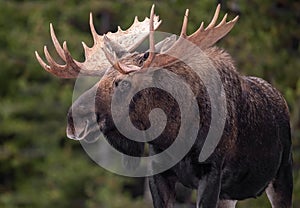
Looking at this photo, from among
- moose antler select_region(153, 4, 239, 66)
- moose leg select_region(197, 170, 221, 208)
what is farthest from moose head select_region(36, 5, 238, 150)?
moose leg select_region(197, 170, 221, 208)

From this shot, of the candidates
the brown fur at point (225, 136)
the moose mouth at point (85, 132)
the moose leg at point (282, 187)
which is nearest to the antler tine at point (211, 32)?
the brown fur at point (225, 136)

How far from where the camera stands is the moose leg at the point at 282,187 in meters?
4.62

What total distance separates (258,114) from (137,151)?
1.91 ft

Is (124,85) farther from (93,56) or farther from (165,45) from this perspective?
(93,56)

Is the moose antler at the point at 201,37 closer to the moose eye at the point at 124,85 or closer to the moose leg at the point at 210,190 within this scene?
the moose eye at the point at 124,85

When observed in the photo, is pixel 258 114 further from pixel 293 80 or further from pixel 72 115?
pixel 293 80

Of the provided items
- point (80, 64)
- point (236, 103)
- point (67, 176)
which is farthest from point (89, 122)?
point (67, 176)

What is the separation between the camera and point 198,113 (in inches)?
→ 166

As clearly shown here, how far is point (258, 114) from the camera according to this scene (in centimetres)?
445

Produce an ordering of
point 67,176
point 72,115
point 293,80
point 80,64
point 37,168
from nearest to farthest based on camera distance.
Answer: point 72,115 → point 80,64 → point 293,80 → point 67,176 → point 37,168

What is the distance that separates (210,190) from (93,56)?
32.9 inches

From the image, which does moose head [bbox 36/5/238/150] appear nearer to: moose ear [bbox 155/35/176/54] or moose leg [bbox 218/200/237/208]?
moose ear [bbox 155/35/176/54]

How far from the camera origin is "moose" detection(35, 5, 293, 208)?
4.16m

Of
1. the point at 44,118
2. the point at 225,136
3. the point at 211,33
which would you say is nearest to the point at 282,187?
the point at 225,136
